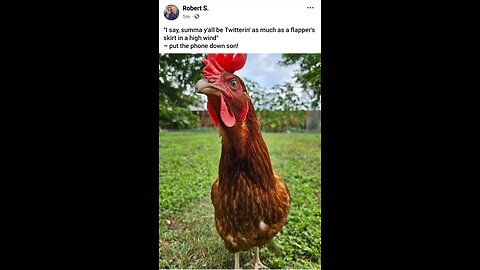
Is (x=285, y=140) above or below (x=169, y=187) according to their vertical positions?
above

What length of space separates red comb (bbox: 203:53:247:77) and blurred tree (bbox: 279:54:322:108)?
208mm

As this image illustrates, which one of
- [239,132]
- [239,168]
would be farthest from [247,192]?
[239,132]

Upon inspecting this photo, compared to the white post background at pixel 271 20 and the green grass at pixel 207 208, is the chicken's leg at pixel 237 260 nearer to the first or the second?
the green grass at pixel 207 208

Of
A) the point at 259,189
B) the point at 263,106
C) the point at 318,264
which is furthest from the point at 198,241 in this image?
the point at 263,106

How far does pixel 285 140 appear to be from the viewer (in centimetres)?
178

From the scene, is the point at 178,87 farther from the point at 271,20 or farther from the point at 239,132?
the point at 271,20

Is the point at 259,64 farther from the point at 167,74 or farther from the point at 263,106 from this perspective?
the point at 167,74

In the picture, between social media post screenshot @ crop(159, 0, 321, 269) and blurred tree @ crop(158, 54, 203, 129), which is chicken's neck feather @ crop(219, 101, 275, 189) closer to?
social media post screenshot @ crop(159, 0, 321, 269)

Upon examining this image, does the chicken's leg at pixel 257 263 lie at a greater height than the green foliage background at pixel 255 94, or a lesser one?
lesser

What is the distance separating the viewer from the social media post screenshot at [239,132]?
5.18 feet

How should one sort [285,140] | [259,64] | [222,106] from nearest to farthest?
[222,106] < [259,64] < [285,140]

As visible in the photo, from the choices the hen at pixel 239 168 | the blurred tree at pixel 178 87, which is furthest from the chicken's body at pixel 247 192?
the blurred tree at pixel 178 87

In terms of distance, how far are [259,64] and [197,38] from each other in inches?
11.8

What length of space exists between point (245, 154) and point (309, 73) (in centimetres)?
48
